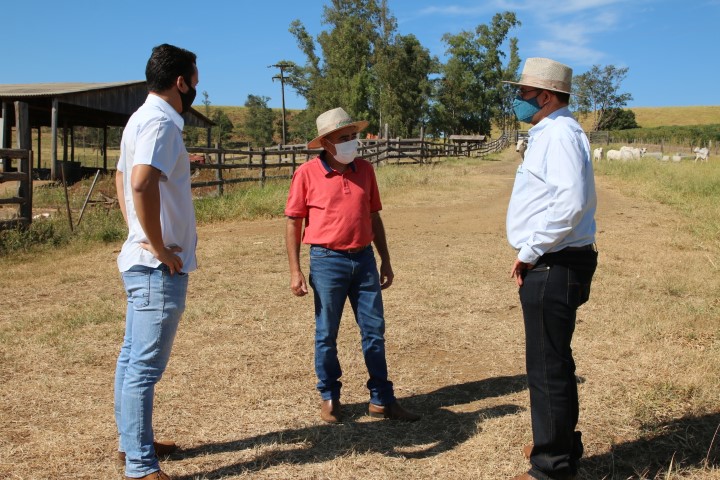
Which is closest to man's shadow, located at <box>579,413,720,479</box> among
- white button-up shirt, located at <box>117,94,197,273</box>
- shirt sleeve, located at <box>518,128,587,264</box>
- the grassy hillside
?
shirt sleeve, located at <box>518,128,587,264</box>

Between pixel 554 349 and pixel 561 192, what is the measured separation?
26.2 inches

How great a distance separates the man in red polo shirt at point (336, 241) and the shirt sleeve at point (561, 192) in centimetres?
118

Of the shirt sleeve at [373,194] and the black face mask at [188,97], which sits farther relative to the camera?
the shirt sleeve at [373,194]

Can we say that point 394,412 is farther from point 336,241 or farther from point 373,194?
point 373,194

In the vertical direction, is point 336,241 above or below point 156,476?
above

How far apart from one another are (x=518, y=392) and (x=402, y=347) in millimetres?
1146

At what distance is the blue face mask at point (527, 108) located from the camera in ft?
8.98

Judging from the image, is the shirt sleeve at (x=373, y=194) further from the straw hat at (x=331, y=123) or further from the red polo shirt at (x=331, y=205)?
the straw hat at (x=331, y=123)

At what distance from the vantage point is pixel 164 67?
266 cm

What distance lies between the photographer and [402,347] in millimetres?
4961

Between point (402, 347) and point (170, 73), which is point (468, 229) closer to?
point (402, 347)

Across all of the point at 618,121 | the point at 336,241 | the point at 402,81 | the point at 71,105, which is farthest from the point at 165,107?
the point at 618,121

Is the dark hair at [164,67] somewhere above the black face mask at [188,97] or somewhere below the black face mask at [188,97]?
above

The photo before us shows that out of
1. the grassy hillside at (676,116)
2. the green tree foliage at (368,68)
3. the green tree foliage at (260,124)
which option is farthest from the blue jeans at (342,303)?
the grassy hillside at (676,116)
